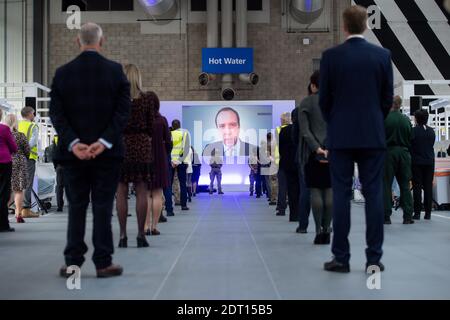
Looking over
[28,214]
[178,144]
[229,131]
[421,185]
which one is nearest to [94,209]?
[28,214]

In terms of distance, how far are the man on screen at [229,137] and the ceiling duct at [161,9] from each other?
3227 millimetres

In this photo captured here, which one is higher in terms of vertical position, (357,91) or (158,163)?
(357,91)

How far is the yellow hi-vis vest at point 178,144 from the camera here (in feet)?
27.6

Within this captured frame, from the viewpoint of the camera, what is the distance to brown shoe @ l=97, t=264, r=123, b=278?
3.12m

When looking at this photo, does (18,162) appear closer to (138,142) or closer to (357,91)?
(138,142)

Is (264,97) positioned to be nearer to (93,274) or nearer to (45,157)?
(45,157)

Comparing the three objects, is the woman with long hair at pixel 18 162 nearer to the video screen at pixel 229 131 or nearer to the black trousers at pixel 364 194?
the black trousers at pixel 364 194

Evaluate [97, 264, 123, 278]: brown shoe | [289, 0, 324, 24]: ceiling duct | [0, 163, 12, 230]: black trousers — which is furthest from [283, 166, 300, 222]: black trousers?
[289, 0, 324, 24]: ceiling duct

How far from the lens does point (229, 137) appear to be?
14.5 metres

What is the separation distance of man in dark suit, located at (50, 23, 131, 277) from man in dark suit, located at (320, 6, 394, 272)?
1.08 metres

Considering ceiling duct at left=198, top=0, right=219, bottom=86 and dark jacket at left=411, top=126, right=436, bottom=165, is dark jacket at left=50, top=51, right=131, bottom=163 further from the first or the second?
ceiling duct at left=198, top=0, right=219, bottom=86

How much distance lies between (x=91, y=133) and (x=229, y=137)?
11476 millimetres

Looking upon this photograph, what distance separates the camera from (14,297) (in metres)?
2.65

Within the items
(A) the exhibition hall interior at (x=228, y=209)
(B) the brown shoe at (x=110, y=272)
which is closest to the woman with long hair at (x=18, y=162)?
(A) the exhibition hall interior at (x=228, y=209)
